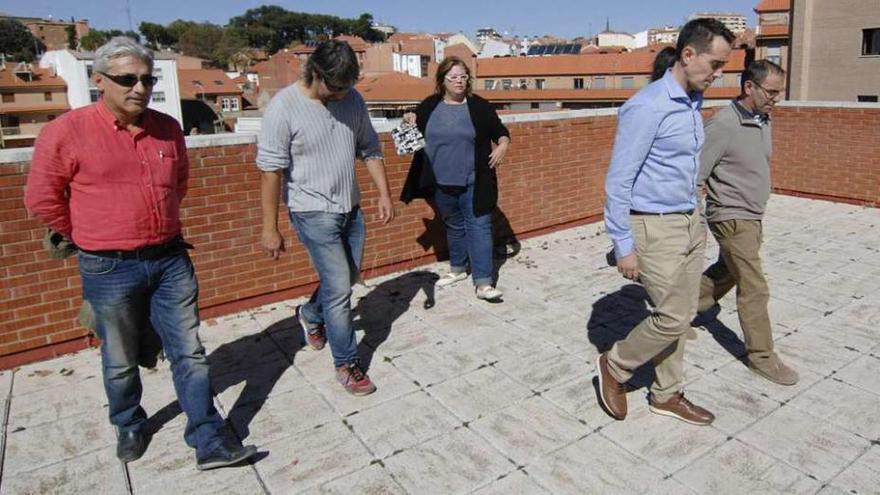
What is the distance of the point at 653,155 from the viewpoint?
300cm

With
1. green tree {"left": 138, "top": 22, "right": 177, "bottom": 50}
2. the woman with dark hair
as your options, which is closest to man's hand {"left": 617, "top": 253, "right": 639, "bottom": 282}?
the woman with dark hair

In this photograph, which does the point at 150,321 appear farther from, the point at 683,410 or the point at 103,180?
the point at 683,410

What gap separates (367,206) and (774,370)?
10.7 feet

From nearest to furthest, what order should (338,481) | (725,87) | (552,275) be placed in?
1. (338,481)
2. (552,275)
3. (725,87)

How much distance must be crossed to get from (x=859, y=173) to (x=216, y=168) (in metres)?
7.82

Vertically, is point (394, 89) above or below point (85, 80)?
below

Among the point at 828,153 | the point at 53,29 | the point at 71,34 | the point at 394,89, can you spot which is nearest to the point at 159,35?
the point at 71,34

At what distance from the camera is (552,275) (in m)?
5.88

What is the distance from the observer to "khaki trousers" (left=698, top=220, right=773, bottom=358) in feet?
12.3

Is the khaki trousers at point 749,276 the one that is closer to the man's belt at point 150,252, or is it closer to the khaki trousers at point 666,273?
the khaki trousers at point 666,273

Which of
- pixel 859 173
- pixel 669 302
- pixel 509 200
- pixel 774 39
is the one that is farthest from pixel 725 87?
pixel 669 302

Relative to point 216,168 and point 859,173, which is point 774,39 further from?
point 216,168

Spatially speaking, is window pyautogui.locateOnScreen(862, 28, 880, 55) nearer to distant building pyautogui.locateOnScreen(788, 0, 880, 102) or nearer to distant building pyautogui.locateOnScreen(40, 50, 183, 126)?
distant building pyautogui.locateOnScreen(788, 0, 880, 102)

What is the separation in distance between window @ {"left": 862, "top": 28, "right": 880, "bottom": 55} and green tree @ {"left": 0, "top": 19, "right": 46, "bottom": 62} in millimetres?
105486
